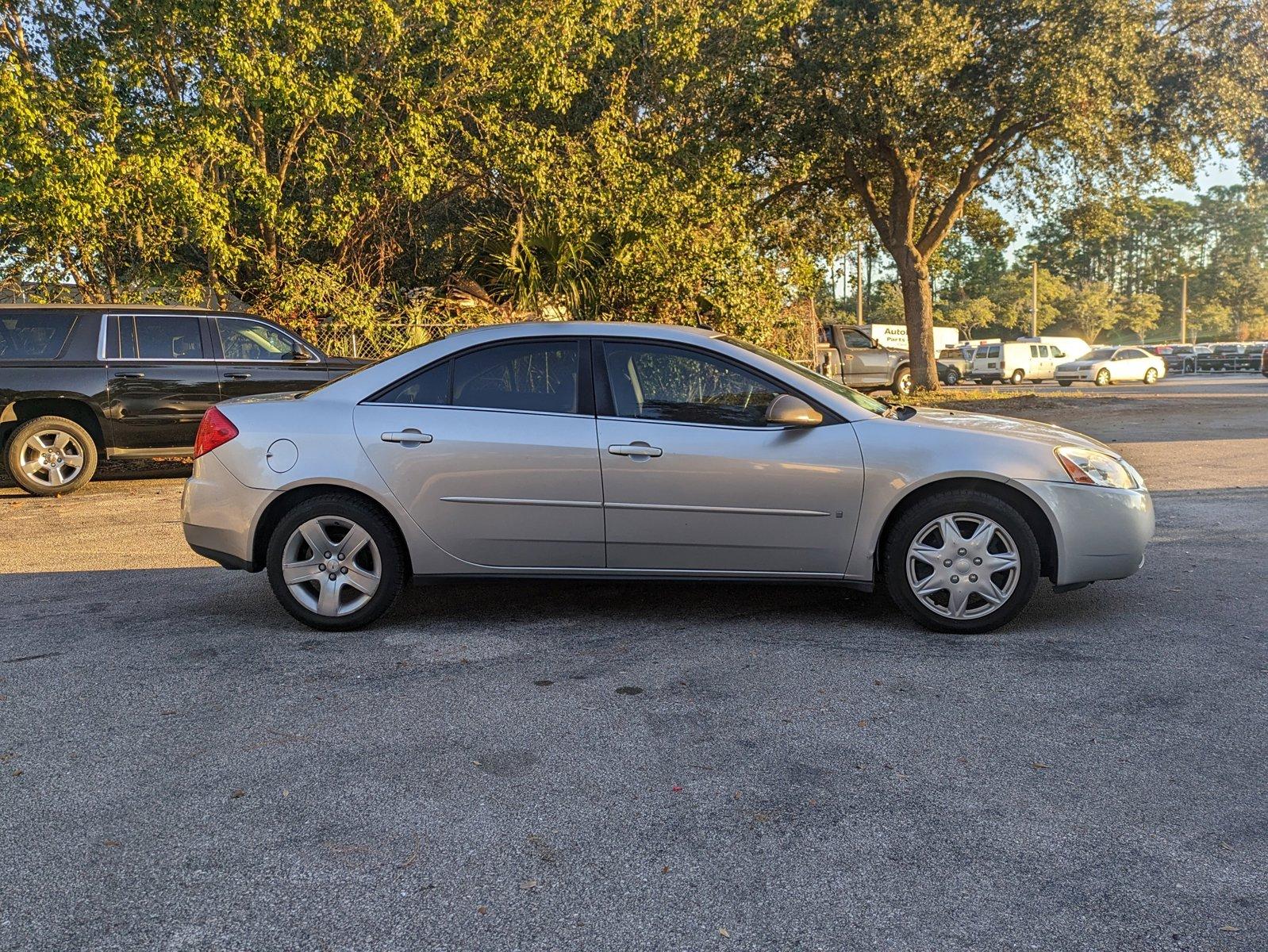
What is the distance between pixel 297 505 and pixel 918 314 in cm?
2102

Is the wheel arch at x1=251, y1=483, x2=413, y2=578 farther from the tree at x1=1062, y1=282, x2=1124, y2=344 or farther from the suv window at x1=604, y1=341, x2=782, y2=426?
the tree at x1=1062, y1=282, x2=1124, y2=344

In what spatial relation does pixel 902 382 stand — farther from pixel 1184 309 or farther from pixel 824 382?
pixel 1184 309

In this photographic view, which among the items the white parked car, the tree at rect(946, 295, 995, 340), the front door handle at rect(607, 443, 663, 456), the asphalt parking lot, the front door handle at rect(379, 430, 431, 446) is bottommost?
the asphalt parking lot

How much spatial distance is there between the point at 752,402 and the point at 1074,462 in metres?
1.59

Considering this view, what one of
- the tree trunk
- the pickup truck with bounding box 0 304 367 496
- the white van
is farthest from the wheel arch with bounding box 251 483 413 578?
the white van

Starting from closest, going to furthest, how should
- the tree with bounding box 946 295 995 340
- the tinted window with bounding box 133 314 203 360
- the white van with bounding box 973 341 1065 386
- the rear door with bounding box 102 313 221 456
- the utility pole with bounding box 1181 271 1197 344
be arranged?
1. the rear door with bounding box 102 313 221 456
2. the tinted window with bounding box 133 314 203 360
3. the white van with bounding box 973 341 1065 386
4. the tree with bounding box 946 295 995 340
5. the utility pole with bounding box 1181 271 1197 344

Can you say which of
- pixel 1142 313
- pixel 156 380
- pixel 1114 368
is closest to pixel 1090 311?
pixel 1142 313

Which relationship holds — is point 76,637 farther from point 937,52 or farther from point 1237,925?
point 937,52

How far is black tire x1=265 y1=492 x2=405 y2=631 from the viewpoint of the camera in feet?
17.0

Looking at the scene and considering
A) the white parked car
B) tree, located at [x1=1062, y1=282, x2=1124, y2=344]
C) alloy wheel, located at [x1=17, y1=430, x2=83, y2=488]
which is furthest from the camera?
tree, located at [x1=1062, y1=282, x2=1124, y2=344]

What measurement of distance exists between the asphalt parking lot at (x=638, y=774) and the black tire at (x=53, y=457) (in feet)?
17.0

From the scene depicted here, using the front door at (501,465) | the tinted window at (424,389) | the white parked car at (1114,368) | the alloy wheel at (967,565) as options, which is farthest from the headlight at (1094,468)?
the white parked car at (1114,368)

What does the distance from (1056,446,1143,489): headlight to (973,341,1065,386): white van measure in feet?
128

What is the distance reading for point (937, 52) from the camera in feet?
60.5
